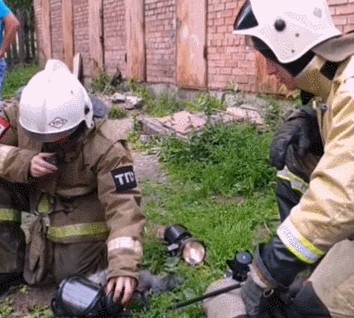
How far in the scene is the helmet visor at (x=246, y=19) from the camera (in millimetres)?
2492

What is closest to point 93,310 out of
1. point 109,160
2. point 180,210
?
point 109,160

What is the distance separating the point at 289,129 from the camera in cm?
284

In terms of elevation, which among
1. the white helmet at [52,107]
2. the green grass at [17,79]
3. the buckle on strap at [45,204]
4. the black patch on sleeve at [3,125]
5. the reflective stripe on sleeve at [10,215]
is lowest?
the green grass at [17,79]

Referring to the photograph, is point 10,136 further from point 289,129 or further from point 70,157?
point 289,129

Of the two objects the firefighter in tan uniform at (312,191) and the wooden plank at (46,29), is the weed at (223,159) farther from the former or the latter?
the wooden plank at (46,29)

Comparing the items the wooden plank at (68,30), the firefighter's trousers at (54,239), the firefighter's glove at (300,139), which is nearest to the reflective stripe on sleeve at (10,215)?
the firefighter's trousers at (54,239)

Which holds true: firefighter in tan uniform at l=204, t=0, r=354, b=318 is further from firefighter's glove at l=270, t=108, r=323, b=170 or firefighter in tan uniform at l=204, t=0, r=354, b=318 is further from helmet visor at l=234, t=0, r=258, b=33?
firefighter's glove at l=270, t=108, r=323, b=170

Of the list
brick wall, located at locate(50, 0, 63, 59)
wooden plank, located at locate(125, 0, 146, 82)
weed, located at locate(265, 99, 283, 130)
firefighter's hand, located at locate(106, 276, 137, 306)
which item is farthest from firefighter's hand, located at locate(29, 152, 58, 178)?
brick wall, located at locate(50, 0, 63, 59)

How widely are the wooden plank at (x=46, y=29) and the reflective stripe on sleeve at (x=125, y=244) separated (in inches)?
566

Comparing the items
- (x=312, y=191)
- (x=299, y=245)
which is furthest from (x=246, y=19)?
(x=299, y=245)

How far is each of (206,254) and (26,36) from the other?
17.0 m

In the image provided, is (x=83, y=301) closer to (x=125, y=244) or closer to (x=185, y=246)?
(x=125, y=244)

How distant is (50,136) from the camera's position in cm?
A: 286

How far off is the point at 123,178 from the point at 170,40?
20.5 ft
